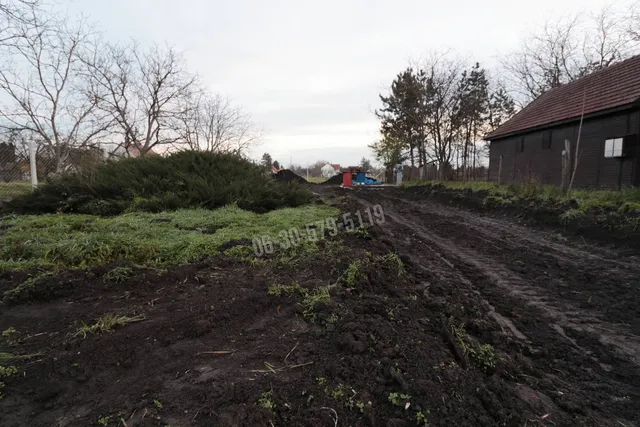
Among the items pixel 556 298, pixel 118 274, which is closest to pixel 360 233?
pixel 556 298

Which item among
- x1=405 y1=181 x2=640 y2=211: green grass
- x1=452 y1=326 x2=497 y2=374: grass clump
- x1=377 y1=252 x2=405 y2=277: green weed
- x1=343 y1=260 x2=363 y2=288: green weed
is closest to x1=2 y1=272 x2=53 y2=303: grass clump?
x1=343 y1=260 x2=363 y2=288: green weed

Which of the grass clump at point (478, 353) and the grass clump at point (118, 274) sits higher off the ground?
the grass clump at point (118, 274)

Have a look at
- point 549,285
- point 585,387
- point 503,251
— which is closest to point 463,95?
point 503,251

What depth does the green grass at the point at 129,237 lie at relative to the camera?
3531mm

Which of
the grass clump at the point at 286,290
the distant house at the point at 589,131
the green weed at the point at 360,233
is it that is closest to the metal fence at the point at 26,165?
the green weed at the point at 360,233

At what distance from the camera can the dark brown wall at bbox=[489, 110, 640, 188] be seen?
9594 millimetres

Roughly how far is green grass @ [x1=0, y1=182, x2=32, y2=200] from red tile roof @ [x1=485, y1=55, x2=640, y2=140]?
683 inches

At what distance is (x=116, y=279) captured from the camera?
3.01 meters

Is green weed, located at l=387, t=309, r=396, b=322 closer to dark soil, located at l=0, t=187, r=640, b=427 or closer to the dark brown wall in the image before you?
dark soil, located at l=0, t=187, r=640, b=427

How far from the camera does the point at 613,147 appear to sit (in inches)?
386

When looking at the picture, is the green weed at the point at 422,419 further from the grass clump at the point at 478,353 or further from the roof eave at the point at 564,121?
the roof eave at the point at 564,121

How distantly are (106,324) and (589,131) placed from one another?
48.9 feet

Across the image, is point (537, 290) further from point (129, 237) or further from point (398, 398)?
point (129, 237)

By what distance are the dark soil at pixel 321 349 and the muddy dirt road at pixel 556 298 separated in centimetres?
2
